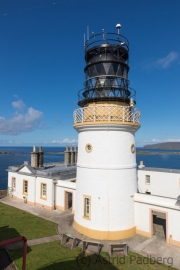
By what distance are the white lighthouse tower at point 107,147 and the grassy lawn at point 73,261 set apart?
203cm

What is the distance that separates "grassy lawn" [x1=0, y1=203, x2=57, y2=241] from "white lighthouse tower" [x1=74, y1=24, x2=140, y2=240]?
2.73 meters

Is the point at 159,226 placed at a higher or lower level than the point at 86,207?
lower

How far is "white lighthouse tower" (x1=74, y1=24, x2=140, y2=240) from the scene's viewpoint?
1213cm

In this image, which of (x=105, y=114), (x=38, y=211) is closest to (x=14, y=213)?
(x=38, y=211)

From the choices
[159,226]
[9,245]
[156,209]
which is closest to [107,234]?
[156,209]

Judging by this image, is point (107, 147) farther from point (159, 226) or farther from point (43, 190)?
point (43, 190)

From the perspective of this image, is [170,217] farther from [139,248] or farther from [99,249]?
[99,249]

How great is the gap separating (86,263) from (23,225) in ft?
21.8

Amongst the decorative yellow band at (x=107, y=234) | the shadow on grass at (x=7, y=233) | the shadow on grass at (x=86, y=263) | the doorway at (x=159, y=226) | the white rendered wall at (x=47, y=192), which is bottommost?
the doorway at (x=159, y=226)

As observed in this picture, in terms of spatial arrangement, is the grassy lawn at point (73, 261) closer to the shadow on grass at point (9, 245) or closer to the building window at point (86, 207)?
the shadow on grass at point (9, 245)

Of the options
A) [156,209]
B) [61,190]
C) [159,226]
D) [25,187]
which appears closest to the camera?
[156,209]

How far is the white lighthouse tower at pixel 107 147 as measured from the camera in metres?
12.1

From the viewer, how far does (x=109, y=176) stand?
1213 cm

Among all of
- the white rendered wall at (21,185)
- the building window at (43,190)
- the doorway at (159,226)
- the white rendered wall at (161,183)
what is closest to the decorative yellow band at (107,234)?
the doorway at (159,226)
